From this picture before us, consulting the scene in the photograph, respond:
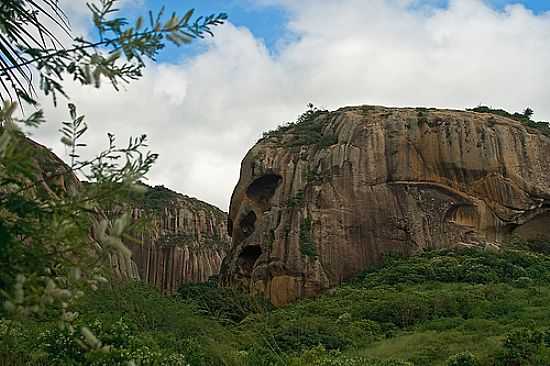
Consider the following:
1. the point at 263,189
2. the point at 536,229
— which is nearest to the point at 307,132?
the point at 263,189

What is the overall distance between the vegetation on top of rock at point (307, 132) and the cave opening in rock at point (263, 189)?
1.93 m

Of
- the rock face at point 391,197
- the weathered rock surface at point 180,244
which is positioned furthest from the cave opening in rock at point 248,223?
the weathered rock surface at point 180,244

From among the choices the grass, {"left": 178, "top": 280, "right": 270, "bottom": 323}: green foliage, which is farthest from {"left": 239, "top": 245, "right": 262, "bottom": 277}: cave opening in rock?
the grass

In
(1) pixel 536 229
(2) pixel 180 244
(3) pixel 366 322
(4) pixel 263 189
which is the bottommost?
(3) pixel 366 322

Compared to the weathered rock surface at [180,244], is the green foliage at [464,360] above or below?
below

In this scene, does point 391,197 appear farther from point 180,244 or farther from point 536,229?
point 180,244

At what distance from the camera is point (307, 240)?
32188 mm

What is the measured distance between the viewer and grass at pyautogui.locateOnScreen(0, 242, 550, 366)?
11.9 m

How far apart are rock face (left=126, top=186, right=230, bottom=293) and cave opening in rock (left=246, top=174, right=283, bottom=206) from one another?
15.4 metres

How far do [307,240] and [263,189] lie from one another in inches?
246

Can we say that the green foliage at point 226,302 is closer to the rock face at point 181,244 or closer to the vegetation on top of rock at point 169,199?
the rock face at point 181,244

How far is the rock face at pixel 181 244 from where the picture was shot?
182 ft

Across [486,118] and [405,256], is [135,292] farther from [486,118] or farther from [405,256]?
[486,118]

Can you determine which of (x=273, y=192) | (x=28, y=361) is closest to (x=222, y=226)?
(x=273, y=192)
